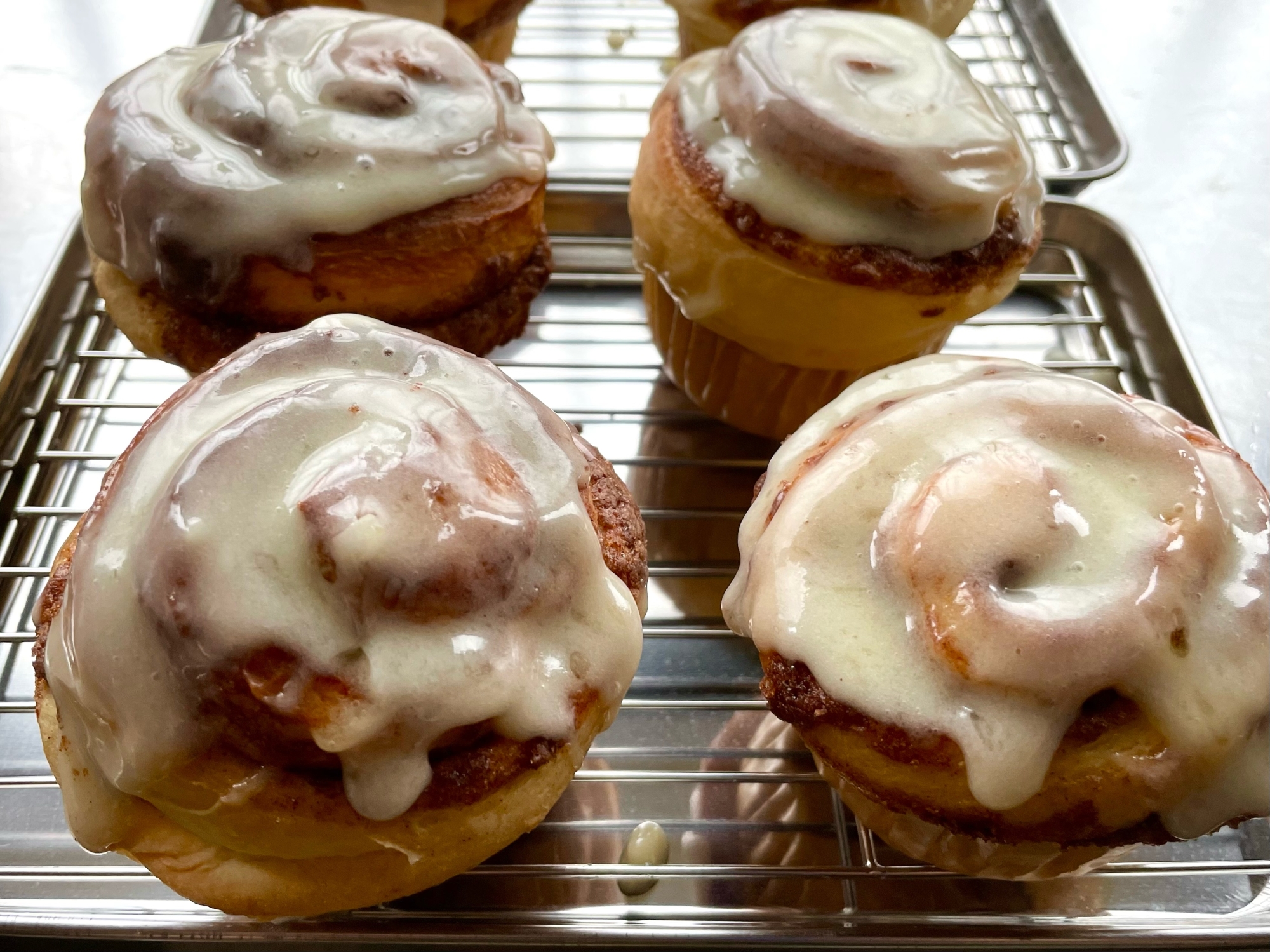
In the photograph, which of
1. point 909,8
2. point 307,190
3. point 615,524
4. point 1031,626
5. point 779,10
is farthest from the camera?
point 909,8

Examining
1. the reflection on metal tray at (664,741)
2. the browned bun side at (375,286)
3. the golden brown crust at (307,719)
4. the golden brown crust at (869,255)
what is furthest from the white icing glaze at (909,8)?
the golden brown crust at (307,719)

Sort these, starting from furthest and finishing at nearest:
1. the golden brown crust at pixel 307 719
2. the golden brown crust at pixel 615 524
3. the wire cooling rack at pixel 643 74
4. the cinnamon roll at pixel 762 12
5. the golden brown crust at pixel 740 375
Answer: the wire cooling rack at pixel 643 74 → the cinnamon roll at pixel 762 12 → the golden brown crust at pixel 740 375 → the golden brown crust at pixel 615 524 → the golden brown crust at pixel 307 719

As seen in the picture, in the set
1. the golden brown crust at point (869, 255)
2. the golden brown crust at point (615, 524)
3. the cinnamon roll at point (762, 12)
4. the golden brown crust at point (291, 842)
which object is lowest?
the golden brown crust at point (291, 842)

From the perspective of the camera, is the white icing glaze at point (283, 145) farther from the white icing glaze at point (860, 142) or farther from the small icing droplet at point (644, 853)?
the small icing droplet at point (644, 853)

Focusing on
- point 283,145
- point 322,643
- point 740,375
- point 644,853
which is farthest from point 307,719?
point 740,375

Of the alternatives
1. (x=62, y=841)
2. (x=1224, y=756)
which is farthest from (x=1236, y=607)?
(x=62, y=841)

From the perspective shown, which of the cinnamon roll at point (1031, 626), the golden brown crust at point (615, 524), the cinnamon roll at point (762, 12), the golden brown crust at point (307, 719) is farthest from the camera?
the cinnamon roll at point (762, 12)

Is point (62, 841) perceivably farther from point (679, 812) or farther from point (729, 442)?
point (729, 442)

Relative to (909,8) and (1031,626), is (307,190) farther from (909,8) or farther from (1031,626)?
(909,8)
